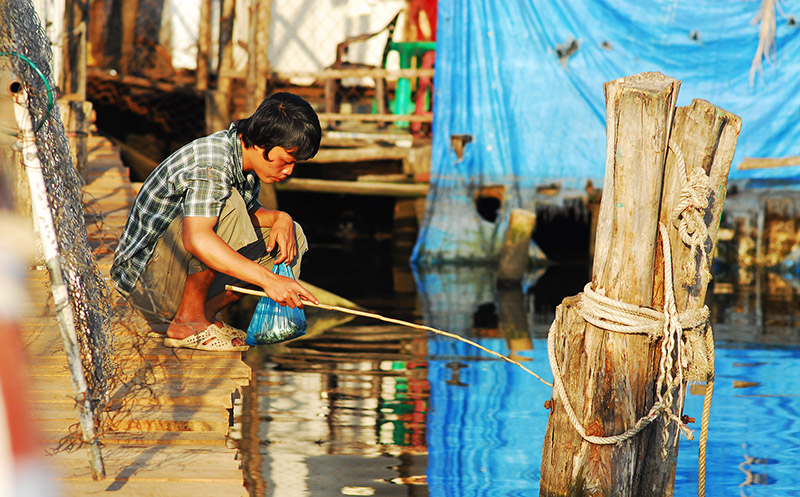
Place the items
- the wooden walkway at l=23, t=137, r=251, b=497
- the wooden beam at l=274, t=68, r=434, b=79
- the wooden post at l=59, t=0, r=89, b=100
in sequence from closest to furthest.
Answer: the wooden walkway at l=23, t=137, r=251, b=497 → the wooden post at l=59, t=0, r=89, b=100 → the wooden beam at l=274, t=68, r=434, b=79

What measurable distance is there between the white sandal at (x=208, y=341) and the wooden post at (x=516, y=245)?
21.8ft

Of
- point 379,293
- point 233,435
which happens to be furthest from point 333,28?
point 233,435

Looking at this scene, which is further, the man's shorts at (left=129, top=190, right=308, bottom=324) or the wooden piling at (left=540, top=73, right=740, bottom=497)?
the man's shorts at (left=129, top=190, right=308, bottom=324)

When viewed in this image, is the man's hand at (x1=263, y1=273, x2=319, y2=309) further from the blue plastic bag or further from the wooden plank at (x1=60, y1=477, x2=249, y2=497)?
the wooden plank at (x1=60, y1=477, x2=249, y2=497)

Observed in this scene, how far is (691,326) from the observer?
3.49m

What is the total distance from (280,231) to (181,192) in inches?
22.0

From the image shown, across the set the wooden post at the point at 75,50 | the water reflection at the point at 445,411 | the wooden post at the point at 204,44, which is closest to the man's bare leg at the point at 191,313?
the water reflection at the point at 445,411

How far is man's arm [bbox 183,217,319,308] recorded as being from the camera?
384 cm

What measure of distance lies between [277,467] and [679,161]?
2.36 metres

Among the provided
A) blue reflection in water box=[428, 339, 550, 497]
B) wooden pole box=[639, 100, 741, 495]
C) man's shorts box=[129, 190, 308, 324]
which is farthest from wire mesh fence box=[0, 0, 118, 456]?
wooden pole box=[639, 100, 741, 495]

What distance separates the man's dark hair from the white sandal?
0.98 m

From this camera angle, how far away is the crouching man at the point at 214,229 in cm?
392

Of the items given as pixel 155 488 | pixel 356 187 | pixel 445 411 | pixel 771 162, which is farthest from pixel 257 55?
pixel 155 488

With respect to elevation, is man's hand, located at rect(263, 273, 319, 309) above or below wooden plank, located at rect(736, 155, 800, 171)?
below
